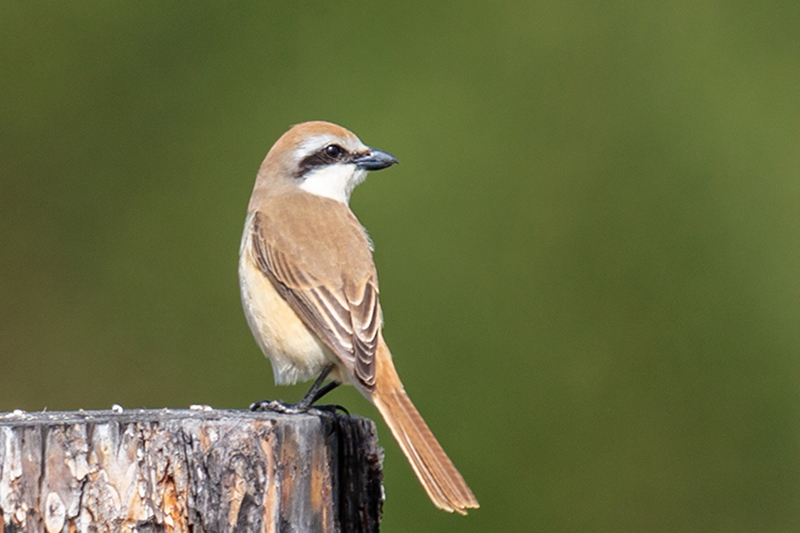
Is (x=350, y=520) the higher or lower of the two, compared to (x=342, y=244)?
lower

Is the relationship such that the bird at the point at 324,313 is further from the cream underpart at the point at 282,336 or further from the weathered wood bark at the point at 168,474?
the weathered wood bark at the point at 168,474

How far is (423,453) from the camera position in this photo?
3.88 metres

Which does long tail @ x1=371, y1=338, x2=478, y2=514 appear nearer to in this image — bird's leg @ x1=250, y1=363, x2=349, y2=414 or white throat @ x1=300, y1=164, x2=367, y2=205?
bird's leg @ x1=250, y1=363, x2=349, y2=414

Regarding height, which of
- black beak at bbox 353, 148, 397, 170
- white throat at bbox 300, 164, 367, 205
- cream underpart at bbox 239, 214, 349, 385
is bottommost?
cream underpart at bbox 239, 214, 349, 385

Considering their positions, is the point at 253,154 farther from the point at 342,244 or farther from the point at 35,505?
the point at 35,505

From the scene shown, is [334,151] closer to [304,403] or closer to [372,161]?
[372,161]

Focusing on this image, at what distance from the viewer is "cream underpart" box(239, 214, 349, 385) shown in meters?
4.52

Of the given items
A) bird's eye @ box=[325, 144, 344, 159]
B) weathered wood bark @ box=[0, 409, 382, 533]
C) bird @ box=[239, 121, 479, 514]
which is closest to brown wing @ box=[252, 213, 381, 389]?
bird @ box=[239, 121, 479, 514]

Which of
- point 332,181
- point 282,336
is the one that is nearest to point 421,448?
point 282,336

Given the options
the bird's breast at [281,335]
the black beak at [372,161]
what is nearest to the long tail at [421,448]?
the bird's breast at [281,335]

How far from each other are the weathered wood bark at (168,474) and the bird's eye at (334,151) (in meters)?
2.31

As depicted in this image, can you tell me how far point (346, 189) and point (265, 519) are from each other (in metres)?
2.69

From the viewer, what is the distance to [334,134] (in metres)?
5.56

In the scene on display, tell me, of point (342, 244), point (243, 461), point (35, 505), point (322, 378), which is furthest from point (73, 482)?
point (342, 244)
